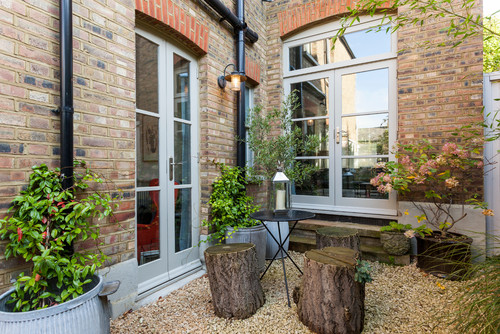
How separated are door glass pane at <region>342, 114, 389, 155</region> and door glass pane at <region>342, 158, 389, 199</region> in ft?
0.40

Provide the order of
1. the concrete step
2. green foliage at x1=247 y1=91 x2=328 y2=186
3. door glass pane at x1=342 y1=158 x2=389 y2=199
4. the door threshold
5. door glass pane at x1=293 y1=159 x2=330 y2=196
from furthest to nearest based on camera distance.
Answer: door glass pane at x1=293 y1=159 x2=330 y2=196 → door glass pane at x1=342 y1=158 x2=389 y2=199 → green foliage at x1=247 y1=91 x2=328 y2=186 → the concrete step → the door threshold

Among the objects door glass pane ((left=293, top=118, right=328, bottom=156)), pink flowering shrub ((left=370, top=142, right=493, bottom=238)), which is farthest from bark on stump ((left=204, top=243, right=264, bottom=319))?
door glass pane ((left=293, top=118, right=328, bottom=156))

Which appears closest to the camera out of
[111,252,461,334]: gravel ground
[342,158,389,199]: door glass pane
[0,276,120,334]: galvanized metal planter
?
[0,276,120,334]: galvanized metal planter

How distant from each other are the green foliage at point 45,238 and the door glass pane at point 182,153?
3.75 ft

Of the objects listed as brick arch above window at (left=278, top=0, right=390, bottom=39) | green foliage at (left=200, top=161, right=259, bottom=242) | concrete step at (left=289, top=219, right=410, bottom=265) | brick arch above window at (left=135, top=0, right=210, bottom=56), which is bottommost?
concrete step at (left=289, top=219, right=410, bottom=265)

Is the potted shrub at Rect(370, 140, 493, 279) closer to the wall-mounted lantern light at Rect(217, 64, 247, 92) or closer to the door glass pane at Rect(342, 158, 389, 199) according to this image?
the door glass pane at Rect(342, 158, 389, 199)

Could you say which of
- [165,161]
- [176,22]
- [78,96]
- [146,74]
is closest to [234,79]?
[176,22]

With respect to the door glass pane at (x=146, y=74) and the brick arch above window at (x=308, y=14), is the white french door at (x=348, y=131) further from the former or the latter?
the door glass pane at (x=146, y=74)

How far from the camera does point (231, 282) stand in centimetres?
201

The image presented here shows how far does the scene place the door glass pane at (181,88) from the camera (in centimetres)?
279

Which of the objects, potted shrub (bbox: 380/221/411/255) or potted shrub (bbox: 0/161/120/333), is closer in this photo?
potted shrub (bbox: 0/161/120/333)

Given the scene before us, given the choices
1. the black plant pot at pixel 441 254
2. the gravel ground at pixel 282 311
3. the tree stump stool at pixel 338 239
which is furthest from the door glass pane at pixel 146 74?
the black plant pot at pixel 441 254

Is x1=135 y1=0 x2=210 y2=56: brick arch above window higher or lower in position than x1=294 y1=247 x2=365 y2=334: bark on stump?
higher

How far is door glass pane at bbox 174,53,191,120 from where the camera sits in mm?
2791
